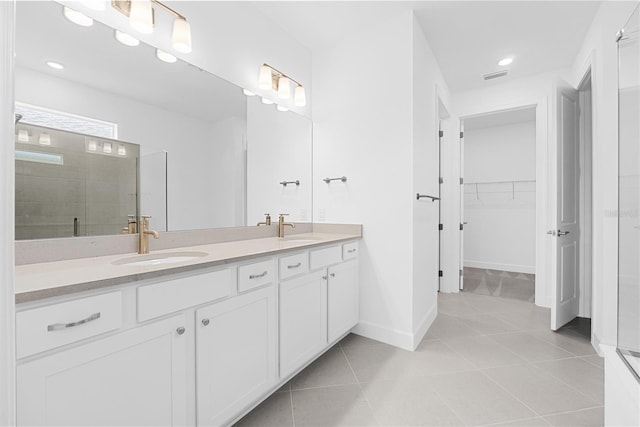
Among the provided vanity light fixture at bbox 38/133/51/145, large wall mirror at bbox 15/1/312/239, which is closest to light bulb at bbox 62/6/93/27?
large wall mirror at bbox 15/1/312/239

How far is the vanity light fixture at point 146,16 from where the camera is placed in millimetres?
1487

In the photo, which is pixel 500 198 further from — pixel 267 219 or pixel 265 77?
pixel 265 77

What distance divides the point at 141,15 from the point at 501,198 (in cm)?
546

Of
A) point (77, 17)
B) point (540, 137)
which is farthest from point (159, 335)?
point (540, 137)

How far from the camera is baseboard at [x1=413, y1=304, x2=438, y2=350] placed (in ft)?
7.49

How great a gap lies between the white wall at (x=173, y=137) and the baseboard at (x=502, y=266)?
4.74m

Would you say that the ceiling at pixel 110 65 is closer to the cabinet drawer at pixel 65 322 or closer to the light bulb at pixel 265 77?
the light bulb at pixel 265 77

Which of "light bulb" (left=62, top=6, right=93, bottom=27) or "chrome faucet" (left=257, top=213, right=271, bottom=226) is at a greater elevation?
"light bulb" (left=62, top=6, right=93, bottom=27)

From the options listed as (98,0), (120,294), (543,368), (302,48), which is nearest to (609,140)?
(543,368)

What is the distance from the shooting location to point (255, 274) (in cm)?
146

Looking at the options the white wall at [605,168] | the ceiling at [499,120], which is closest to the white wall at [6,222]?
the white wall at [605,168]

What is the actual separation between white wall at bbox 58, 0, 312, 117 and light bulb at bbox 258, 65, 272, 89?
0.14 feet

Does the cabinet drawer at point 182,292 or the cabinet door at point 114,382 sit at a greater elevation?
the cabinet drawer at point 182,292

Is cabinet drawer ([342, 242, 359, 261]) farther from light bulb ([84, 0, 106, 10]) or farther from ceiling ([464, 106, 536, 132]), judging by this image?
ceiling ([464, 106, 536, 132])
